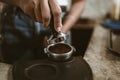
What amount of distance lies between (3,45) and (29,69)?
40 cm

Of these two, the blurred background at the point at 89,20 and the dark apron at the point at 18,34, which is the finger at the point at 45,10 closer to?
the dark apron at the point at 18,34

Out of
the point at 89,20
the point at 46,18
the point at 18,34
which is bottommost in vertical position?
the point at 89,20

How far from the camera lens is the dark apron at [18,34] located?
124cm

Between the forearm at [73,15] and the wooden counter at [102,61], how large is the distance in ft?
0.61

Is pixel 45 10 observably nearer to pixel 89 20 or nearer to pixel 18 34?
pixel 18 34

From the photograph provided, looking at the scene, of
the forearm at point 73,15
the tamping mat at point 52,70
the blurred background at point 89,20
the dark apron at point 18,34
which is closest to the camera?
the tamping mat at point 52,70

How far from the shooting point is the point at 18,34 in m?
1.26

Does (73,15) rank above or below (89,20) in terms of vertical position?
above

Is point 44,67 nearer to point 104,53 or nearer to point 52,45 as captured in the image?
point 52,45

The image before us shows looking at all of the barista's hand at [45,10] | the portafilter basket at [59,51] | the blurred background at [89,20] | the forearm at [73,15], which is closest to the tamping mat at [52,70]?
the portafilter basket at [59,51]

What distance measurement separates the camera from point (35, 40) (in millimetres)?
1269

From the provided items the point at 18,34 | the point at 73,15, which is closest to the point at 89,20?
the point at 73,15

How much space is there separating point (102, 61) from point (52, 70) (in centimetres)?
26

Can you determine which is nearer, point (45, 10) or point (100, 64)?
point (45, 10)
